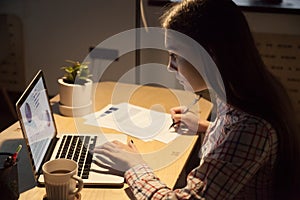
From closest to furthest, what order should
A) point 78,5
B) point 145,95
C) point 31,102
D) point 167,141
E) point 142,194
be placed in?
1. point 142,194
2. point 31,102
3. point 167,141
4. point 145,95
5. point 78,5

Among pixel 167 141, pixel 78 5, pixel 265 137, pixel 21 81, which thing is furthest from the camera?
pixel 21 81

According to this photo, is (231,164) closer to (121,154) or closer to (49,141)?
(121,154)

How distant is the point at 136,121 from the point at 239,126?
0.66 metres

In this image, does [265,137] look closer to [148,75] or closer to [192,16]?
[192,16]

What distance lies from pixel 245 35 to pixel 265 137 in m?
0.26

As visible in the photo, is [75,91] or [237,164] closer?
[237,164]

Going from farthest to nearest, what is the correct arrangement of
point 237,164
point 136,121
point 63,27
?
1. point 63,27
2. point 136,121
3. point 237,164

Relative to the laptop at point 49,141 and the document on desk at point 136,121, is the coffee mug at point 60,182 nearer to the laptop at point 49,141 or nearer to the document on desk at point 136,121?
the laptop at point 49,141

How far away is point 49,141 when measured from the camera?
60.6 inches

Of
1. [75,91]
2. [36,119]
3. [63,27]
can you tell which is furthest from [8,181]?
[63,27]

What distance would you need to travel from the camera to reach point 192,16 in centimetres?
123

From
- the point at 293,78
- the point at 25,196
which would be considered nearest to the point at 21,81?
the point at 293,78

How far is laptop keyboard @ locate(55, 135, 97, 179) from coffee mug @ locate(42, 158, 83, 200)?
116 millimetres

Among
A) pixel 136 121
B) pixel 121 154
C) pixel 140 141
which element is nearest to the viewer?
pixel 121 154
